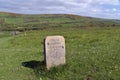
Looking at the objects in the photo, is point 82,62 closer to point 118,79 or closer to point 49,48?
point 49,48

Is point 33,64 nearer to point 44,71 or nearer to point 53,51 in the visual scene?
point 53,51

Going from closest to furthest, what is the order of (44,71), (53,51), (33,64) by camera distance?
(44,71), (53,51), (33,64)

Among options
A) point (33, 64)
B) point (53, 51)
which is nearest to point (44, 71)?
point (53, 51)

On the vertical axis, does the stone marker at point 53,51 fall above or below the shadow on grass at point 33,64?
above

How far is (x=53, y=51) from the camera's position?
749 inches

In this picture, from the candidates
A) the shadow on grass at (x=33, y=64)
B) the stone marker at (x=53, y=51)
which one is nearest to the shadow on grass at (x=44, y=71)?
the shadow on grass at (x=33, y=64)

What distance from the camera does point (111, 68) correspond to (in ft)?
56.9

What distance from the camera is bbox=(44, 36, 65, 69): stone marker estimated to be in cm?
1883

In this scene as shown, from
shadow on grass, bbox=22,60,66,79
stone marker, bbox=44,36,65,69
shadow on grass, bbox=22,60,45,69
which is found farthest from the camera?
shadow on grass, bbox=22,60,45,69

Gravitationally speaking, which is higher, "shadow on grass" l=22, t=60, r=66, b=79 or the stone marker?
the stone marker

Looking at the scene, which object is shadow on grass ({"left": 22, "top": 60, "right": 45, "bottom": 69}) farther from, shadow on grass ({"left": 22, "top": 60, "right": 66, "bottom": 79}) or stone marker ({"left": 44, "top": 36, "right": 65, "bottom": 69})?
stone marker ({"left": 44, "top": 36, "right": 65, "bottom": 69})

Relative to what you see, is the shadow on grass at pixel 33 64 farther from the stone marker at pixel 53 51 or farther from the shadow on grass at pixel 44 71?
the stone marker at pixel 53 51

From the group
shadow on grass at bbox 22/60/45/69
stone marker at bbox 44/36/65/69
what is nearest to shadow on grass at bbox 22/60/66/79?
shadow on grass at bbox 22/60/45/69

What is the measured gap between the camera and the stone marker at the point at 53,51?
18827 mm
